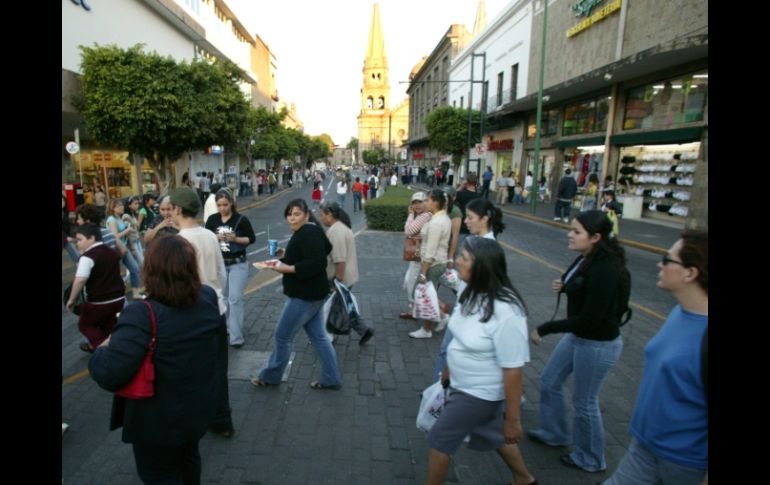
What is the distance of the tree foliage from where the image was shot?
31203 mm

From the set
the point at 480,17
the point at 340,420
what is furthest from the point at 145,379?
the point at 480,17

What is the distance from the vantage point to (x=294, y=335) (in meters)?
3.89

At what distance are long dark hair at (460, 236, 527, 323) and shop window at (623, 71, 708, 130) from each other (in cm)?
1571

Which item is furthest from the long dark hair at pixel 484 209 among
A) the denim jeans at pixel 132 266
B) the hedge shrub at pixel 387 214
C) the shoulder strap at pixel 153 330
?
the hedge shrub at pixel 387 214

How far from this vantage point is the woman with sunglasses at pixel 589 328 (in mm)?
2658

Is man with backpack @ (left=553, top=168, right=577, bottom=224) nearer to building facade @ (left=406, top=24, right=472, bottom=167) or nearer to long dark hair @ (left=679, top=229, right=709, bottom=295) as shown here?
long dark hair @ (left=679, top=229, right=709, bottom=295)

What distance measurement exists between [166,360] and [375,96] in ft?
370

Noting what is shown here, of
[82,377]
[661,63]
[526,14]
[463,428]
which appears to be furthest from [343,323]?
[526,14]

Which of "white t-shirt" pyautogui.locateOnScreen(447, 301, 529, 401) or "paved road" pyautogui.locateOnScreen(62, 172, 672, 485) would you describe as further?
"paved road" pyautogui.locateOnScreen(62, 172, 672, 485)

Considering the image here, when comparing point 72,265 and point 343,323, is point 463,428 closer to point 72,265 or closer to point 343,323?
Result: point 343,323

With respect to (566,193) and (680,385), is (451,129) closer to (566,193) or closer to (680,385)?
(566,193)

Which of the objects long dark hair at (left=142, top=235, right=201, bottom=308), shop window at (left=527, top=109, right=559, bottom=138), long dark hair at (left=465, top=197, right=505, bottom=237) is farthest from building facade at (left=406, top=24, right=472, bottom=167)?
long dark hair at (left=142, top=235, right=201, bottom=308)

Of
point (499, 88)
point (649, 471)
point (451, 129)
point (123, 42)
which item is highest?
point (499, 88)
